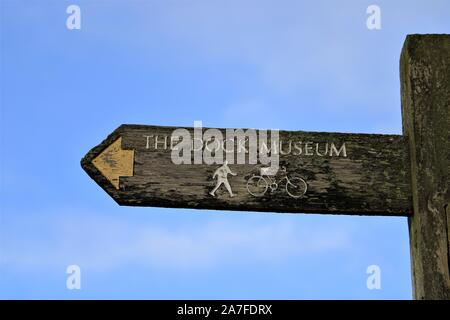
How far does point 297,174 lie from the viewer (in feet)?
12.1

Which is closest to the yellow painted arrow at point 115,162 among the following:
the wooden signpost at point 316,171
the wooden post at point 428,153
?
the wooden signpost at point 316,171

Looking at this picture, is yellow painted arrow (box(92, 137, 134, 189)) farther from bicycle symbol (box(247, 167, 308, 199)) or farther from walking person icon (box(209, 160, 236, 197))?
bicycle symbol (box(247, 167, 308, 199))

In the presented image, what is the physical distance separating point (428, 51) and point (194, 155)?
1.19 meters

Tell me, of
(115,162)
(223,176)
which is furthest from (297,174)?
(115,162)

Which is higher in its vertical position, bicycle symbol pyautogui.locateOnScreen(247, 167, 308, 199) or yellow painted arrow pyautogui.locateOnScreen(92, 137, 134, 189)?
yellow painted arrow pyautogui.locateOnScreen(92, 137, 134, 189)

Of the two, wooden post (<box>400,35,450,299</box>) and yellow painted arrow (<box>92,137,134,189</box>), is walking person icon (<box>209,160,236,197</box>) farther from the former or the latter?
wooden post (<box>400,35,450,299</box>)

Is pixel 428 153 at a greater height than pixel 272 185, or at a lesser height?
greater

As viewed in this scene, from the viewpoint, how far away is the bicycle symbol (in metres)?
3.63

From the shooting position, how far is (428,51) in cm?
381

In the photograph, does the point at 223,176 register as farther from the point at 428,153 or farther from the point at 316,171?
the point at 428,153

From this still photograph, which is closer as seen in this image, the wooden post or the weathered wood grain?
the wooden post

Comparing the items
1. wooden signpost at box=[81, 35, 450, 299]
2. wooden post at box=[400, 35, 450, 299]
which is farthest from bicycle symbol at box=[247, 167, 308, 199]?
wooden post at box=[400, 35, 450, 299]

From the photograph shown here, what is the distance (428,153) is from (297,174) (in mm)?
593
